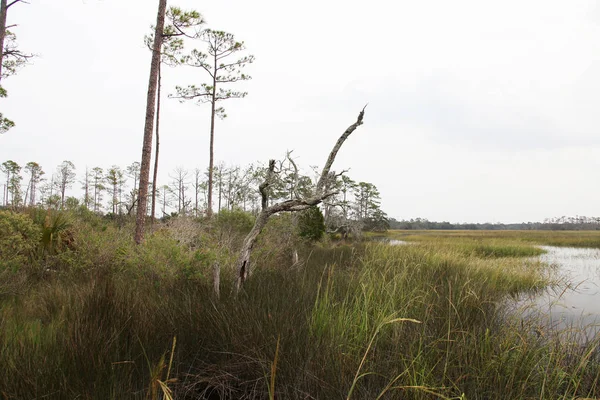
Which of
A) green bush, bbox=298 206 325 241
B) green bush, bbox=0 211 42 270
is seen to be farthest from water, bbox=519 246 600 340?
green bush, bbox=298 206 325 241

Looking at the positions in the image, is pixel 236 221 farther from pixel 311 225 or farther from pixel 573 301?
pixel 573 301

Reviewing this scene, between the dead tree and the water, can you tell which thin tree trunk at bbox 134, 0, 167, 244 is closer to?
the dead tree

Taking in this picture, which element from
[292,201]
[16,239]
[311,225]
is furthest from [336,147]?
[311,225]

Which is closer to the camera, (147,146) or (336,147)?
(336,147)

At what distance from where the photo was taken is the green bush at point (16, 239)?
5.98m

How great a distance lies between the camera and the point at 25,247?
659 cm

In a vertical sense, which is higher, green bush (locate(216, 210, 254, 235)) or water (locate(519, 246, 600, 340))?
green bush (locate(216, 210, 254, 235))

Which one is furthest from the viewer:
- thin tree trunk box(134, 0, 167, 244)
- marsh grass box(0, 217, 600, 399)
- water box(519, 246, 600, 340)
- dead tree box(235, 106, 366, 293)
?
thin tree trunk box(134, 0, 167, 244)

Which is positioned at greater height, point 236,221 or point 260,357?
point 236,221

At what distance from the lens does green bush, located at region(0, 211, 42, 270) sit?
5.98m

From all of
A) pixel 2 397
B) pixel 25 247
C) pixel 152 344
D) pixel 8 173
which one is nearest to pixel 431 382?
pixel 152 344

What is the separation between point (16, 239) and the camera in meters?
6.30

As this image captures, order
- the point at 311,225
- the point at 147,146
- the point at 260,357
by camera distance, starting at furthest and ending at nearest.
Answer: the point at 311,225 < the point at 147,146 < the point at 260,357

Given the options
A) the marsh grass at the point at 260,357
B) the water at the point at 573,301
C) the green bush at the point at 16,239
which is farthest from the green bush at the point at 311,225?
the marsh grass at the point at 260,357
